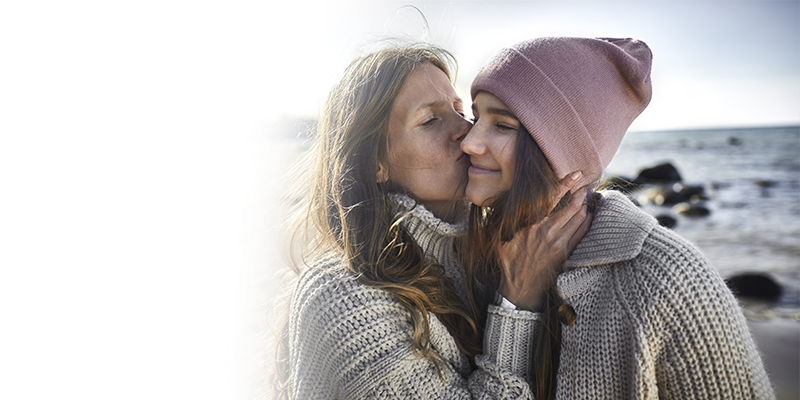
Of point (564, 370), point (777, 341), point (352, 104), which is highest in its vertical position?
point (352, 104)

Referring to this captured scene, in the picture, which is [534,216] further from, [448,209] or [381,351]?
[381,351]

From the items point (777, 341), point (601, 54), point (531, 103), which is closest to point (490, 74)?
point (531, 103)

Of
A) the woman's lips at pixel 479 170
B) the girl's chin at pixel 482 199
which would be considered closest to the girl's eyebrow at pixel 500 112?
the woman's lips at pixel 479 170

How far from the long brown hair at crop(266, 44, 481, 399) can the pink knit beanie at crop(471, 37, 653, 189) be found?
0.60 metres

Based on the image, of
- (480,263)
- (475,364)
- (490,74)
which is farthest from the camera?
(480,263)

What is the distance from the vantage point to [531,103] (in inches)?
74.4

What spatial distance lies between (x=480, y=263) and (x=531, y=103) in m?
0.80

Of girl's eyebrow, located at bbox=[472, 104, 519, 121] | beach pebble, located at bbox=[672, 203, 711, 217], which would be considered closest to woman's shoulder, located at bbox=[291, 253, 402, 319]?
girl's eyebrow, located at bbox=[472, 104, 519, 121]

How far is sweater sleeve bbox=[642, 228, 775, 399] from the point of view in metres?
1.68

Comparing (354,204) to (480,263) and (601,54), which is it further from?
(601,54)

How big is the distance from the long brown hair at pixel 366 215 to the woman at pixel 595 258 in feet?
1.00

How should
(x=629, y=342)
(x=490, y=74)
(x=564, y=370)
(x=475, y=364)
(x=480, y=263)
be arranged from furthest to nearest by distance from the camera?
(x=480, y=263) < (x=475, y=364) < (x=490, y=74) < (x=564, y=370) < (x=629, y=342)

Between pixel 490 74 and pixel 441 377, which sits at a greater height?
pixel 490 74

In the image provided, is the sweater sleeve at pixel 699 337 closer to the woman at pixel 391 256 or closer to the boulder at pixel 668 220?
the woman at pixel 391 256
